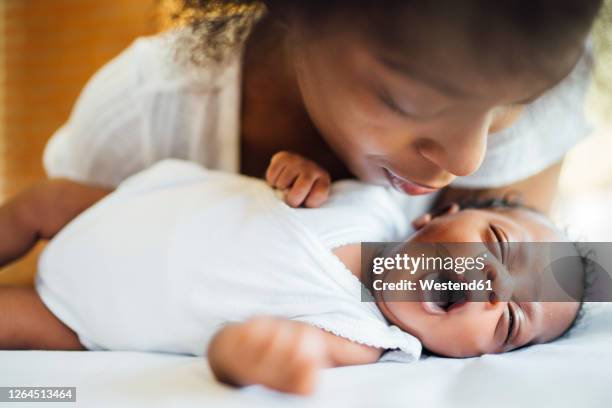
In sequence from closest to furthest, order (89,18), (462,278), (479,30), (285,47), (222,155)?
(479,30) < (462,278) < (285,47) < (222,155) < (89,18)

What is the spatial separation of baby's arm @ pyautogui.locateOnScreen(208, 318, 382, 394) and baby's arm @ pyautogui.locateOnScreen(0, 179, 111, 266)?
0.43 metres

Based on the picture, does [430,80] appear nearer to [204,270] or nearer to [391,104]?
[391,104]

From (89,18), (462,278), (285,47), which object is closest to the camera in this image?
(462,278)

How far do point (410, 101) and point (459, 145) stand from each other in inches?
2.3

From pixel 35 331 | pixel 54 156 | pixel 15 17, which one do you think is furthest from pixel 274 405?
pixel 15 17

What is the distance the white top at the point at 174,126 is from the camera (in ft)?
2.85

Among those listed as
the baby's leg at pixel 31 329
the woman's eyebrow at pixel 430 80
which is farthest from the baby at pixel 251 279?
the woman's eyebrow at pixel 430 80

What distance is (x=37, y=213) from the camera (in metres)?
0.79

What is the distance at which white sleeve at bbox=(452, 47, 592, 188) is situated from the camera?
2.78 feet

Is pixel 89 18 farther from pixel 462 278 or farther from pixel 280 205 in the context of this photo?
pixel 462 278

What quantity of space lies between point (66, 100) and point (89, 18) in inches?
12.1

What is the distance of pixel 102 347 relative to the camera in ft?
2.08

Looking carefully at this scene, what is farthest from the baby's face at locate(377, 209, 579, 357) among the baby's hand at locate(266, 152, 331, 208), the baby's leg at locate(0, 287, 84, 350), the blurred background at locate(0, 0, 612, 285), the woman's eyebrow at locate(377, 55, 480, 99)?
the blurred background at locate(0, 0, 612, 285)

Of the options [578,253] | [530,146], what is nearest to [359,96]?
[578,253]
